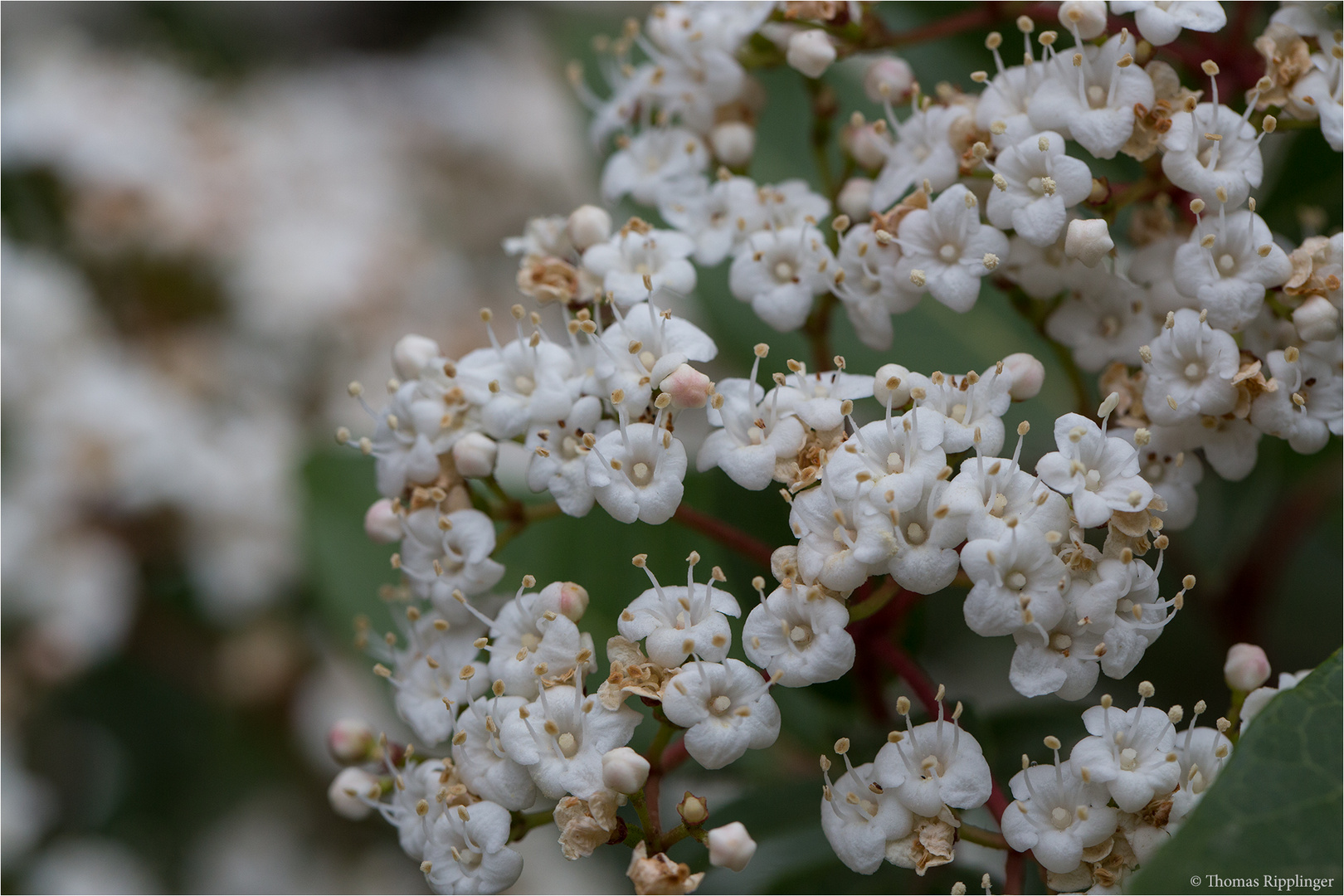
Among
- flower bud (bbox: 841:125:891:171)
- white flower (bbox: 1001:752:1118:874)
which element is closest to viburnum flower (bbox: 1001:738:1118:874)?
white flower (bbox: 1001:752:1118:874)

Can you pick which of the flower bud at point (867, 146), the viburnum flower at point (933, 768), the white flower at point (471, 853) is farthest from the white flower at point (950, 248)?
the white flower at point (471, 853)

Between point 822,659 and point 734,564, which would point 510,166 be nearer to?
point 734,564

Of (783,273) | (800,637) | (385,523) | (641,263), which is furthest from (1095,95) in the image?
(385,523)

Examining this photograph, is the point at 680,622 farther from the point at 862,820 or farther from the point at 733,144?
the point at 733,144

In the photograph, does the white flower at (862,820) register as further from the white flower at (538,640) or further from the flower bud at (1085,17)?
the flower bud at (1085,17)

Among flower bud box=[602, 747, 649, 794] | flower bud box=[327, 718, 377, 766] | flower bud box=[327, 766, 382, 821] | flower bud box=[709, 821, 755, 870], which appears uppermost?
flower bud box=[602, 747, 649, 794]

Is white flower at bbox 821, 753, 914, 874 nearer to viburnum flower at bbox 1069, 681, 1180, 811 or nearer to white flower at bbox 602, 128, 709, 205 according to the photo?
viburnum flower at bbox 1069, 681, 1180, 811
